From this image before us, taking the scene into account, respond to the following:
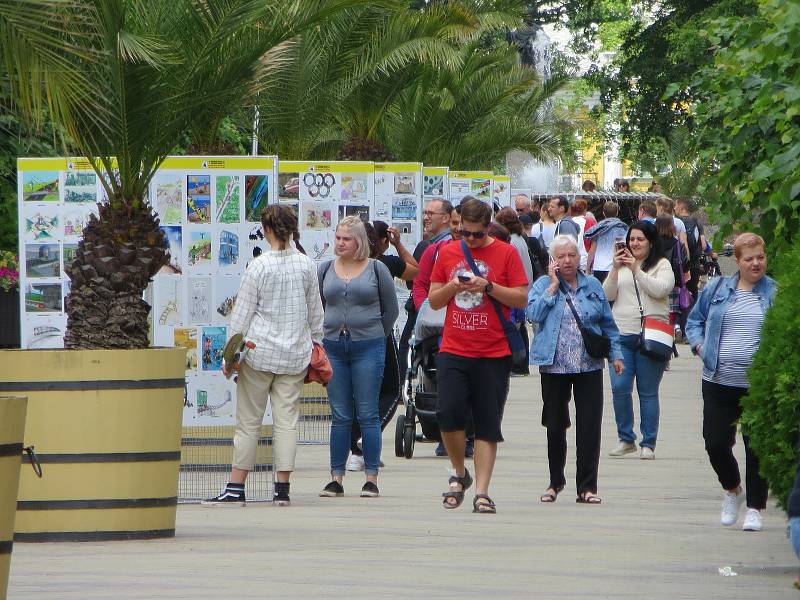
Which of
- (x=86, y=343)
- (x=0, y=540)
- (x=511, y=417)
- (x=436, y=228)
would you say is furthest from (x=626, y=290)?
(x=0, y=540)

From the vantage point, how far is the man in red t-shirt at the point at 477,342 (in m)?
9.99

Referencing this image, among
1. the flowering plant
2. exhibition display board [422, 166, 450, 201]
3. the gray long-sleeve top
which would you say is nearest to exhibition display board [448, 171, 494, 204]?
exhibition display board [422, 166, 450, 201]

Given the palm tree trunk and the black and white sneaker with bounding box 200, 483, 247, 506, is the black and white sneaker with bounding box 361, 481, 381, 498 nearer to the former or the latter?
the black and white sneaker with bounding box 200, 483, 247, 506

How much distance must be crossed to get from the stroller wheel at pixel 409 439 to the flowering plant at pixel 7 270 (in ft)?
24.5

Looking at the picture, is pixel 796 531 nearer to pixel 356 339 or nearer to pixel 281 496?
pixel 281 496

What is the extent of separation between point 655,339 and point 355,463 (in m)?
2.51

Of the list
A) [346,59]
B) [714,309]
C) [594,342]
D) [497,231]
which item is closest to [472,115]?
[346,59]

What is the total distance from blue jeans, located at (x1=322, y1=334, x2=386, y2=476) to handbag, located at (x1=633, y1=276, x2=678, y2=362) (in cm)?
298

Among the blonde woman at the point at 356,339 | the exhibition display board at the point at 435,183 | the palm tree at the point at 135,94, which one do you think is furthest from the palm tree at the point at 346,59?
the palm tree at the point at 135,94

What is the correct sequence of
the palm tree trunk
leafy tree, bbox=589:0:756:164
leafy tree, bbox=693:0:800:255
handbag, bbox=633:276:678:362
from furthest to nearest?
1. leafy tree, bbox=589:0:756:164
2. handbag, bbox=633:276:678:362
3. the palm tree trunk
4. leafy tree, bbox=693:0:800:255

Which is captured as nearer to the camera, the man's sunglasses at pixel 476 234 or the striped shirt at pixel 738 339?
the striped shirt at pixel 738 339

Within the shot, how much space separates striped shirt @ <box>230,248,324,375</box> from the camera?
10.3 m

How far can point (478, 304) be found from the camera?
32.8 ft

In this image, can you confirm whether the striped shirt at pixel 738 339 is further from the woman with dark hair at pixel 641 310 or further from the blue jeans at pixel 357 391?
the woman with dark hair at pixel 641 310
